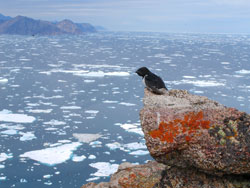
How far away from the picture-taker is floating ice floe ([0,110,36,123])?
16.6m

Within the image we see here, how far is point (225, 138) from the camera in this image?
332 cm

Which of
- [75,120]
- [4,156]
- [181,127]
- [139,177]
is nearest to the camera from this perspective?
[181,127]

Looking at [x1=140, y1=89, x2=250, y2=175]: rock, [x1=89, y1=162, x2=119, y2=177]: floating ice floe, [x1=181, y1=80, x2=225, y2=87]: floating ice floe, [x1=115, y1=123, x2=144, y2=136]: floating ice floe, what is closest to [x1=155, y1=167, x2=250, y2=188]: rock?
[x1=140, y1=89, x2=250, y2=175]: rock

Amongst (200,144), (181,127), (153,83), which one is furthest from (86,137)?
(200,144)

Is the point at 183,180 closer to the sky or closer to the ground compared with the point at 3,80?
closer to the sky

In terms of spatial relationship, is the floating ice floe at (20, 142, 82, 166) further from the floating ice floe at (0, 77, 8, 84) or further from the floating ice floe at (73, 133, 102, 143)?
the floating ice floe at (0, 77, 8, 84)

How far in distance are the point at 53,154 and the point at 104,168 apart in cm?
235

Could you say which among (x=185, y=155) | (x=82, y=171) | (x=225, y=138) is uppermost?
(x=225, y=138)

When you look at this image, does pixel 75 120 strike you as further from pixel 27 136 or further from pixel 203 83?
pixel 203 83

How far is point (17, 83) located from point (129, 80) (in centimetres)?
1045

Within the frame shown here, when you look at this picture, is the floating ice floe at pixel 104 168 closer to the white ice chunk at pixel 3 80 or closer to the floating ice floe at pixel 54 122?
the floating ice floe at pixel 54 122

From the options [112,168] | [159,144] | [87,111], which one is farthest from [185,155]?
[87,111]

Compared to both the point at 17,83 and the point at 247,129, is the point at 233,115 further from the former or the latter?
the point at 17,83

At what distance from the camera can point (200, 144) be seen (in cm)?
340
